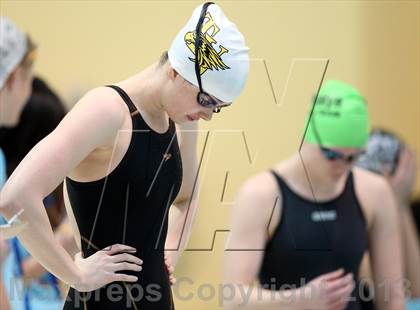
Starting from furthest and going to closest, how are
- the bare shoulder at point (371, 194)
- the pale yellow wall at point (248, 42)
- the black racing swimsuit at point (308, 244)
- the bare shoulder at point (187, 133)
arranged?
1. the bare shoulder at point (371, 194)
2. the black racing swimsuit at point (308, 244)
3. the pale yellow wall at point (248, 42)
4. the bare shoulder at point (187, 133)

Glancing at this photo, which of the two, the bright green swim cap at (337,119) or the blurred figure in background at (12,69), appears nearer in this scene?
the blurred figure in background at (12,69)

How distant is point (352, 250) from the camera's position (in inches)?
101

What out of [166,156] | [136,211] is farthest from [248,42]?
[136,211]

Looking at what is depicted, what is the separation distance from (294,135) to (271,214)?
9.6 inches

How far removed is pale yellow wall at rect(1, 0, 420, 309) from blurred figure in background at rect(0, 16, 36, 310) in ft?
0.14

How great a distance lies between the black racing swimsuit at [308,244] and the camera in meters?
2.52

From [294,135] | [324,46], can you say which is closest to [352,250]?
[294,135]

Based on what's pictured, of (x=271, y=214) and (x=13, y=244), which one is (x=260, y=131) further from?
(x=13, y=244)

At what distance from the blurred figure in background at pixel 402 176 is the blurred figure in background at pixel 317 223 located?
0.39 metres

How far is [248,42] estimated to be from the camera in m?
2.22

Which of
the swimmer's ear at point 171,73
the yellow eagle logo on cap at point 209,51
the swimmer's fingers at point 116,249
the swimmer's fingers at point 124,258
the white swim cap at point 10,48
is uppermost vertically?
the yellow eagle logo on cap at point 209,51

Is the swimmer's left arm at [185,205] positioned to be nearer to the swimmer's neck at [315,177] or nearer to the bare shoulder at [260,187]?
the bare shoulder at [260,187]

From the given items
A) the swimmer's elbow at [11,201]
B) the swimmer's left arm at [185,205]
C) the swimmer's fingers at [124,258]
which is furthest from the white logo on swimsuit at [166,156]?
the swimmer's elbow at [11,201]

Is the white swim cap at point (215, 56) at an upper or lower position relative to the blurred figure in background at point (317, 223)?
upper
